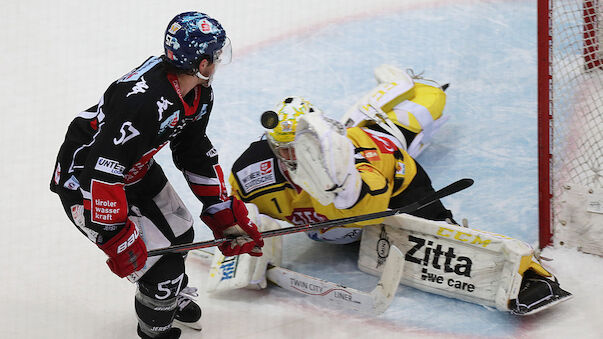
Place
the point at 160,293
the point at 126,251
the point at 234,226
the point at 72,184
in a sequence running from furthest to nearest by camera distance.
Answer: the point at 234,226 < the point at 160,293 < the point at 72,184 < the point at 126,251

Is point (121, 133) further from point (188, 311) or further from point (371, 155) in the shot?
point (371, 155)

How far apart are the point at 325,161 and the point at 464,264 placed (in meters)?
0.69

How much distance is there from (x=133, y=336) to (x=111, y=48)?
2644mm

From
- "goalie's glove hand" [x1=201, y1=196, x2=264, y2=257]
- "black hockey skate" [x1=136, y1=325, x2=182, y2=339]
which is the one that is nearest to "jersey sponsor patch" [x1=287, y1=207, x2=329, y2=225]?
"goalie's glove hand" [x1=201, y1=196, x2=264, y2=257]

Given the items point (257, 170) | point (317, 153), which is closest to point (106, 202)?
point (317, 153)

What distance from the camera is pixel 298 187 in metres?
2.83

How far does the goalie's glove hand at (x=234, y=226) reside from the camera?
252cm

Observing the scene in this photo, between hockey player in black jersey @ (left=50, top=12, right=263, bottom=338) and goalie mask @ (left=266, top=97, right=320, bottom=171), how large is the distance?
24 centimetres

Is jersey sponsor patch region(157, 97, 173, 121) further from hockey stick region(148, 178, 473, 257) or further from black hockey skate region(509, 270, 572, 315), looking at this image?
black hockey skate region(509, 270, 572, 315)

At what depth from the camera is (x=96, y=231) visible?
2.14 metres

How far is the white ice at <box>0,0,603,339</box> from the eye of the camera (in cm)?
274

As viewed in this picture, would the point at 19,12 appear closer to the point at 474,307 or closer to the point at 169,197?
the point at 169,197

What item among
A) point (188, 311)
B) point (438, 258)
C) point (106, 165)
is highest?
point (106, 165)

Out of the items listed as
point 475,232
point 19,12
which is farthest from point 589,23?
point 19,12
